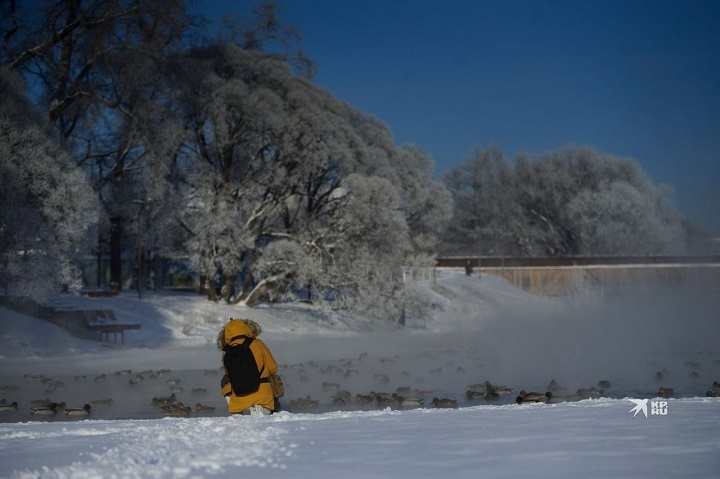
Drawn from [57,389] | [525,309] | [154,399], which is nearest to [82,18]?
[57,389]

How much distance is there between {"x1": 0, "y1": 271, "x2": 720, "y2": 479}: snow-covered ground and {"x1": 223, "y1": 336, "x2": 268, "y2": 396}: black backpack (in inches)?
15.5

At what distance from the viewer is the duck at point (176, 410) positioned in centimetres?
1251

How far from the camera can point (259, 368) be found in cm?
940

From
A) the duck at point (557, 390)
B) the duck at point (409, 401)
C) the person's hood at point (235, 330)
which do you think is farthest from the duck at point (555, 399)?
the person's hood at point (235, 330)

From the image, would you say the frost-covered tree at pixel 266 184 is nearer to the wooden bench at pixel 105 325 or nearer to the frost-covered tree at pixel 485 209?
the wooden bench at pixel 105 325

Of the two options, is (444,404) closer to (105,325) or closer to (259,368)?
(259,368)

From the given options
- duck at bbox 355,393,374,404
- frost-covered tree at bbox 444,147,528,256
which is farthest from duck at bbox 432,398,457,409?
frost-covered tree at bbox 444,147,528,256

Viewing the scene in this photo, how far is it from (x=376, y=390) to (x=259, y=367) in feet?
20.9

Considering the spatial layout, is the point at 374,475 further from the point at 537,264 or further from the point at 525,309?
the point at 537,264

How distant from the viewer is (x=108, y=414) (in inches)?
505

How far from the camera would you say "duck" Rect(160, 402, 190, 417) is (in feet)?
41.0

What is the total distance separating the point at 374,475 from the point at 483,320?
34.4 meters

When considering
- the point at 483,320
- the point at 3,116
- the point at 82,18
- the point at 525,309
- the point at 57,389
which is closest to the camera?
the point at 57,389

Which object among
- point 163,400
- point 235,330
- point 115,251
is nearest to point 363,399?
point 163,400
